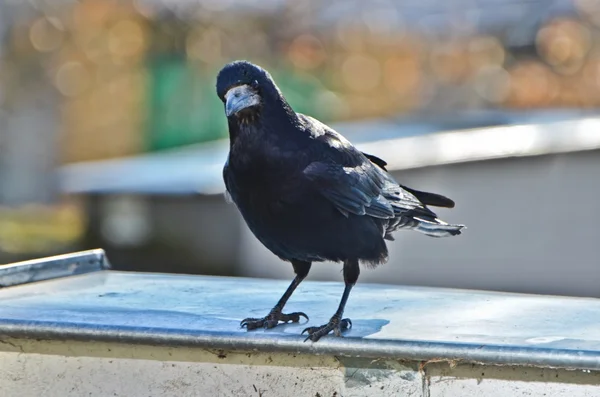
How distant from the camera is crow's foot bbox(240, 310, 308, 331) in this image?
371cm

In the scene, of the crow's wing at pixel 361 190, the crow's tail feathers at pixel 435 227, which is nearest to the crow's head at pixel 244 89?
the crow's wing at pixel 361 190

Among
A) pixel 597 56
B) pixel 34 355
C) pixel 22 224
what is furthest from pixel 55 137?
pixel 34 355

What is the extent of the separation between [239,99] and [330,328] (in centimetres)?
88

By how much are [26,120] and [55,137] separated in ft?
1.54

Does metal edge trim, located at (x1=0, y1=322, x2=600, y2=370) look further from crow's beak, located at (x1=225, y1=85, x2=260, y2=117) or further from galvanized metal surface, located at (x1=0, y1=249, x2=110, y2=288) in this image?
galvanized metal surface, located at (x1=0, y1=249, x2=110, y2=288)

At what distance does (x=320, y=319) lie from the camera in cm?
403

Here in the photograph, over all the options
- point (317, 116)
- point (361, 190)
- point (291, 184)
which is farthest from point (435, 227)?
→ point (317, 116)

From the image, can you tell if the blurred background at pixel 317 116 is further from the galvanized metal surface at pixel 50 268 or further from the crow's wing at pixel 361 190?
the crow's wing at pixel 361 190

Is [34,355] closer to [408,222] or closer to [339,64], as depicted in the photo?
[408,222]

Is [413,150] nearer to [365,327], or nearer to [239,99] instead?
[239,99]

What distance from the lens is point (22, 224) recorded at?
14227 mm

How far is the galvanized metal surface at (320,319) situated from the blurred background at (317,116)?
11.8 feet

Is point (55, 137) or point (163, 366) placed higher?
point (55, 137)


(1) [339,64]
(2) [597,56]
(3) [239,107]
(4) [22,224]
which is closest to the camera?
(3) [239,107]
